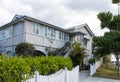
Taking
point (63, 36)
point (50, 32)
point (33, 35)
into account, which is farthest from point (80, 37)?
point (33, 35)

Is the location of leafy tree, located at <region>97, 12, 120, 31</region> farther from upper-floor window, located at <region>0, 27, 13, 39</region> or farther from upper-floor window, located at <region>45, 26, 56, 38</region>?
upper-floor window, located at <region>0, 27, 13, 39</region>

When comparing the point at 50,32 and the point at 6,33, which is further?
the point at 6,33

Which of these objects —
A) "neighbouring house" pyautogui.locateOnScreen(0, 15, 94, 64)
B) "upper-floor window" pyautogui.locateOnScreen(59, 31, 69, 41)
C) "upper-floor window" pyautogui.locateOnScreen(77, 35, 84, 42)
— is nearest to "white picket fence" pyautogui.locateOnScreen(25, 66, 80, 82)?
"neighbouring house" pyautogui.locateOnScreen(0, 15, 94, 64)

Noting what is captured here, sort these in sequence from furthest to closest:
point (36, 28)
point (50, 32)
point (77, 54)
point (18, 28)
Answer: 1. point (50, 32)
2. point (77, 54)
3. point (18, 28)
4. point (36, 28)

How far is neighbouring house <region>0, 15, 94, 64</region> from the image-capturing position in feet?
85.0

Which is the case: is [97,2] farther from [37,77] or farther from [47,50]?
[37,77]

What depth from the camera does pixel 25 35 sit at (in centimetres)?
2533

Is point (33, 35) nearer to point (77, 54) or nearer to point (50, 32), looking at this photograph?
point (50, 32)

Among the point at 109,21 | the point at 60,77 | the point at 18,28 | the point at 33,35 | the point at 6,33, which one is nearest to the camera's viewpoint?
the point at 60,77

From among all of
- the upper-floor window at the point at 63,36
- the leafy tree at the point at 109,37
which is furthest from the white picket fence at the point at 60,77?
the upper-floor window at the point at 63,36

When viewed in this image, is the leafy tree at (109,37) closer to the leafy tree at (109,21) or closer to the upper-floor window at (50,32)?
the leafy tree at (109,21)

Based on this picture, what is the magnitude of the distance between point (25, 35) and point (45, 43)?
12.4 ft

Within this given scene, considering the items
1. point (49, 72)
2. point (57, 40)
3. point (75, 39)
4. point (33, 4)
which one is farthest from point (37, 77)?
point (75, 39)

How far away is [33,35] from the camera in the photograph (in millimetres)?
26500
